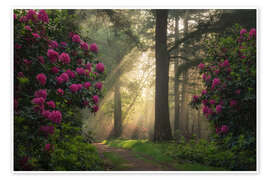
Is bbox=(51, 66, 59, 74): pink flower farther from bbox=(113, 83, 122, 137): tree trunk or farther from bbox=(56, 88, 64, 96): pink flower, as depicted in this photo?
bbox=(113, 83, 122, 137): tree trunk

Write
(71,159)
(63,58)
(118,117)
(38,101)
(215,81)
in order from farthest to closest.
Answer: (118,117)
(215,81)
(71,159)
(63,58)
(38,101)

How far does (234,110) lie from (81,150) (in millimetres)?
3176

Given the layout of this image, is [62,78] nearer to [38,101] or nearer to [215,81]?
[38,101]

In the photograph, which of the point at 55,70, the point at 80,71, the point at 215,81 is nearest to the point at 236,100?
the point at 215,81

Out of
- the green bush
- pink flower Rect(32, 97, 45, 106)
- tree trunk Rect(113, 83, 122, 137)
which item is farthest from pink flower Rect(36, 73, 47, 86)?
tree trunk Rect(113, 83, 122, 137)

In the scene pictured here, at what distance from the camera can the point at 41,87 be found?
3389 mm

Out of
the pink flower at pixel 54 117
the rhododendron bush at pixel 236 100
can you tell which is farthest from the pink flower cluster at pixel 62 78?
the rhododendron bush at pixel 236 100

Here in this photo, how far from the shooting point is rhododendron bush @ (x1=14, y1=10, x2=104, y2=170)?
3.18m

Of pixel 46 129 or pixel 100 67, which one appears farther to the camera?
pixel 100 67

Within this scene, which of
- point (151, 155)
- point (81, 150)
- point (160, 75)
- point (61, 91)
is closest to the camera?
point (61, 91)

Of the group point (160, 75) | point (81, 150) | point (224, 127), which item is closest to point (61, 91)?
point (81, 150)

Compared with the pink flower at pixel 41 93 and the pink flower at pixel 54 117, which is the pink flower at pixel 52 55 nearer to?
the pink flower at pixel 41 93
